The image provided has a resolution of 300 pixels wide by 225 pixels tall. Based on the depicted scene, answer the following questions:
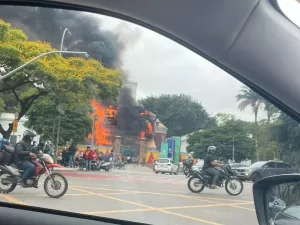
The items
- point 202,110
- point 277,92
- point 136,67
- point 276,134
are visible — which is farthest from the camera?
point 136,67

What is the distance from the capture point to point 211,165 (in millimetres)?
2340

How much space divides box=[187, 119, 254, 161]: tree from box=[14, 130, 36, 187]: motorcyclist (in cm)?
117

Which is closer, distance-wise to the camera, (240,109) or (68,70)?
(240,109)

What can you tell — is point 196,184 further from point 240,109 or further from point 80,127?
point 80,127

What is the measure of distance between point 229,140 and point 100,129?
→ 32.3 inches

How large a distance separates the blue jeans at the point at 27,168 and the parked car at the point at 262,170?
144cm

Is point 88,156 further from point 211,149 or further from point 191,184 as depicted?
point 211,149

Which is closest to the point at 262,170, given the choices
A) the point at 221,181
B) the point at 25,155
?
the point at 221,181

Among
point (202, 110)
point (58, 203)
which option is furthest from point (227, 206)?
point (58, 203)

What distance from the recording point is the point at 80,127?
110 inches

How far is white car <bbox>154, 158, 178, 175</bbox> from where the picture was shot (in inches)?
95.8

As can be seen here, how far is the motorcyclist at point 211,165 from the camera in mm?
2299

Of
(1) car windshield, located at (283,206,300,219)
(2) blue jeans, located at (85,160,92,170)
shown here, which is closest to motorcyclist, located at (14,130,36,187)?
(2) blue jeans, located at (85,160,92,170)

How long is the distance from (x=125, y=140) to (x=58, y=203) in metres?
0.75
